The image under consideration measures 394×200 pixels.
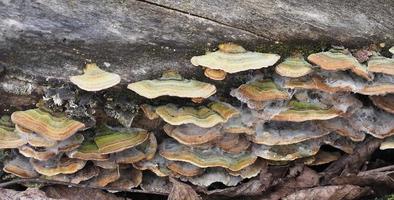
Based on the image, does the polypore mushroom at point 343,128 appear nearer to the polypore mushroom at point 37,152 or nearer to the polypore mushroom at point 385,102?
the polypore mushroom at point 385,102

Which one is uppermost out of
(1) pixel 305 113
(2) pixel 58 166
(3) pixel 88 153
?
(1) pixel 305 113

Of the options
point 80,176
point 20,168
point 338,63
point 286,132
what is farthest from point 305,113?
point 20,168

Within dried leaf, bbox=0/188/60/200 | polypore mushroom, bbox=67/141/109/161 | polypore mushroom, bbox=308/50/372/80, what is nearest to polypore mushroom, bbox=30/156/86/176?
polypore mushroom, bbox=67/141/109/161

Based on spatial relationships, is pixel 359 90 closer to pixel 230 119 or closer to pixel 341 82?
pixel 341 82

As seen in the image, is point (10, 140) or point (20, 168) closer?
point (10, 140)

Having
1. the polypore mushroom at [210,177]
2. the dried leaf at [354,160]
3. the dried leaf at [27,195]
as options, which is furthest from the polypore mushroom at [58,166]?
the dried leaf at [354,160]

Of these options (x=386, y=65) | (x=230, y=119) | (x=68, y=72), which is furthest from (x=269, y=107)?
(x=68, y=72)

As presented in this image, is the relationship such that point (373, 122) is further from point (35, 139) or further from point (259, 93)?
point (35, 139)
